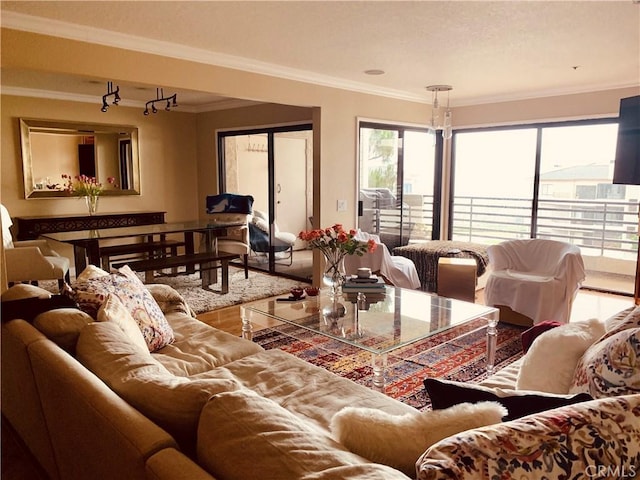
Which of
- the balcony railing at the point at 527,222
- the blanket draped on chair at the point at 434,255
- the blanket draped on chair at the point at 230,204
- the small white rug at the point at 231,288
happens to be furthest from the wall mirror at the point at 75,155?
the blanket draped on chair at the point at 434,255

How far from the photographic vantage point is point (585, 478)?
928 millimetres

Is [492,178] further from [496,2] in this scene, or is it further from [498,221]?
[496,2]

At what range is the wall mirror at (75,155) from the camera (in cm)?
603

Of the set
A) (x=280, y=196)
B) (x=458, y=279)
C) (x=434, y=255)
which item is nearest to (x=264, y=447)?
(x=458, y=279)

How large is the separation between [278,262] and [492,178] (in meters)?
3.23

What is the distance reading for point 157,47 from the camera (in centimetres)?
367

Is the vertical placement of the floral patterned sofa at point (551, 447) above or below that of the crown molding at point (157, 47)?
below

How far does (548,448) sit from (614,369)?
32.1 inches

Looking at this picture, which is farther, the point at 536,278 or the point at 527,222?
the point at 527,222

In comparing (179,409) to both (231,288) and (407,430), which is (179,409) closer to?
(407,430)

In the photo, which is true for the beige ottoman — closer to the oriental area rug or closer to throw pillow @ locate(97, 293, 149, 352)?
the oriental area rug

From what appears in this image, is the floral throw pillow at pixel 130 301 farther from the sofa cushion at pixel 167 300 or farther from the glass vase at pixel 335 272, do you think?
the glass vase at pixel 335 272

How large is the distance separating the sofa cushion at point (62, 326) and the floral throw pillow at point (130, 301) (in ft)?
0.76

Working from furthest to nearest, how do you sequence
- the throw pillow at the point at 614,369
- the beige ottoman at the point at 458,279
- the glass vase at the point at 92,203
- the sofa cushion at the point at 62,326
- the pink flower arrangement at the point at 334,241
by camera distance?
the glass vase at the point at 92,203, the beige ottoman at the point at 458,279, the pink flower arrangement at the point at 334,241, the sofa cushion at the point at 62,326, the throw pillow at the point at 614,369
